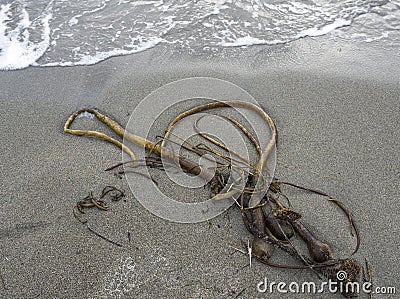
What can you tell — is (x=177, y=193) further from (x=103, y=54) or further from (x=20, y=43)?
(x=20, y=43)

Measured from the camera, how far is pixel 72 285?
6.03ft

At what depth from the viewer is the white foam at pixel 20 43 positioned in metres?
3.64

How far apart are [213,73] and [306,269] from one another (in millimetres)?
1991

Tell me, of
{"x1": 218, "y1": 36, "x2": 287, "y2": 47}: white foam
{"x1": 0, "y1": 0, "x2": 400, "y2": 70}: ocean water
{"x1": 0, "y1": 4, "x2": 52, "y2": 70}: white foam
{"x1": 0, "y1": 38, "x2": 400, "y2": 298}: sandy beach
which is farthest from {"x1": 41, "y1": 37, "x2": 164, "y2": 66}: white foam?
{"x1": 218, "y1": 36, "x2": 287, "y2": 47}: white foam

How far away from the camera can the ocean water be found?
375 cm

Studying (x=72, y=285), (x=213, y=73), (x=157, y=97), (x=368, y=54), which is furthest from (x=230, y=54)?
(x=72, y=285)

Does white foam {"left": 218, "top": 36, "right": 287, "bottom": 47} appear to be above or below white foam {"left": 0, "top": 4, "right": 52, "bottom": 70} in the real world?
below

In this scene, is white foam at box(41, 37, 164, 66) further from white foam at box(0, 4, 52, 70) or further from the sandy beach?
white foam at box(0, 4, 52, 70)

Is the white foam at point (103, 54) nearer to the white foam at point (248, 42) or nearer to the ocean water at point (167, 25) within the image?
the ocean water at point (167, 25)

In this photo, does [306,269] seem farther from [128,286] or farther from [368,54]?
[368,54]

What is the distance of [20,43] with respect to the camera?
3.94 metres

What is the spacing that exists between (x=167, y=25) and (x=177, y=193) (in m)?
2.49

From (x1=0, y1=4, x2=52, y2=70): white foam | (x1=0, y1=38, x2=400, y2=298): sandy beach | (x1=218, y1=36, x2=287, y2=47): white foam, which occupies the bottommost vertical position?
(x1=0, y1=38, x2=400, y2=298): sandy beach

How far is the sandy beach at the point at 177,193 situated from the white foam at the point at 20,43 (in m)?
0.22
